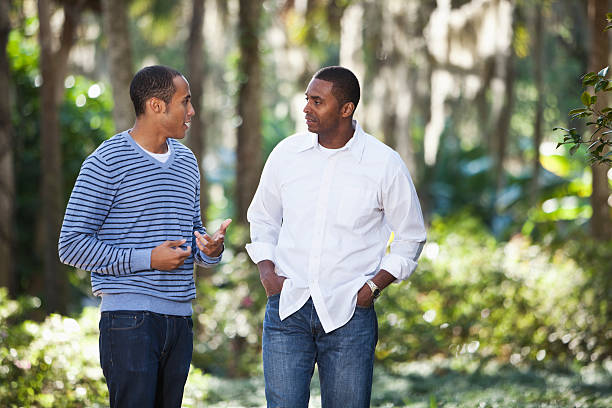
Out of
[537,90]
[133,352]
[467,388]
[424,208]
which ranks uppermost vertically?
[537,90]

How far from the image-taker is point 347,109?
394 cm

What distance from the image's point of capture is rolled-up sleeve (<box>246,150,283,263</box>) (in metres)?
4.03

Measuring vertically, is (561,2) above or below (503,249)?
above

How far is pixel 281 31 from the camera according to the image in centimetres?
1564

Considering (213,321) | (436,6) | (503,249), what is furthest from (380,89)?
(213,321)

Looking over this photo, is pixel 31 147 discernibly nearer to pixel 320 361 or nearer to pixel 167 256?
pixel 320 361


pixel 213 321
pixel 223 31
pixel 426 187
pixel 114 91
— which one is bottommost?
pixel 213 321

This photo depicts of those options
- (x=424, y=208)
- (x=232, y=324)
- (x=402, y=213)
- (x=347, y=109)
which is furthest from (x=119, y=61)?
(x=424, y=208)

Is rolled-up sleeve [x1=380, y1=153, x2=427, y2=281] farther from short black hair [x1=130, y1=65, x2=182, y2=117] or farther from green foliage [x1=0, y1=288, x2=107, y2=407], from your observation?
green foliage [x1=0, y1=288, x2=107, y2=407]

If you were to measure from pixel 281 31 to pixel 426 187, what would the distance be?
463 cm

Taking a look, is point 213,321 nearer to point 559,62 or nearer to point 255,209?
point 255,209

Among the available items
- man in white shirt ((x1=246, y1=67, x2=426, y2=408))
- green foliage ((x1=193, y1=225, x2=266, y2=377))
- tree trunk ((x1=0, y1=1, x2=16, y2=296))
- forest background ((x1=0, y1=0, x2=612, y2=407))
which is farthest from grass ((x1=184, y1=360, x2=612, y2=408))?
tree trunk ((x1=0, y1=1, x2=16, y2=296))

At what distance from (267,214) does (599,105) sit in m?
4.44

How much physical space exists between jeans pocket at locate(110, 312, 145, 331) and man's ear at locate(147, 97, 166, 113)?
800 mm
